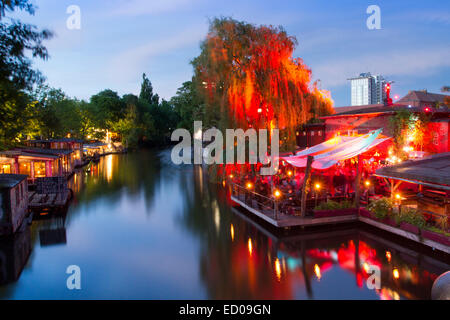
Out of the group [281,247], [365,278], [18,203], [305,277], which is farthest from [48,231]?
[365,278]

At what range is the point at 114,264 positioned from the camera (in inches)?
451

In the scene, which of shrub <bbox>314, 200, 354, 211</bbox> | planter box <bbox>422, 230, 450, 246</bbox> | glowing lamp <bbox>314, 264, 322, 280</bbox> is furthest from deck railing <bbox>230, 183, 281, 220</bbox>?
planter box <bbox>422, 230, 450, 246</bbox>

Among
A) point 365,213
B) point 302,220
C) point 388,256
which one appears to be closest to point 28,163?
point 302,220

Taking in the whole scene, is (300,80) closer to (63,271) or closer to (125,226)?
(125,226)

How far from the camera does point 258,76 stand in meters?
20.6

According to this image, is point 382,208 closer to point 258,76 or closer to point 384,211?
point 384,211

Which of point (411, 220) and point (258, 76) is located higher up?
point (258, 76)

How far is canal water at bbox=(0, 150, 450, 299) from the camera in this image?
361 inches

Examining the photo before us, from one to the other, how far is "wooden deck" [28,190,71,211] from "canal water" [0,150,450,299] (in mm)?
727

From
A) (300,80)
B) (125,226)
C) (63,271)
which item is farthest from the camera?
(300,80)

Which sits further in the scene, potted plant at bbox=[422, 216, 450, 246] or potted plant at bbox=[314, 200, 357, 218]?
potted plant at bbox=[314, 200, 357, 218]

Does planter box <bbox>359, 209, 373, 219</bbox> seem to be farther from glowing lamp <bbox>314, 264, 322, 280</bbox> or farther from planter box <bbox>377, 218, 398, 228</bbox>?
glowing lamp <bbox>314, 264, 322, 280</bbox>

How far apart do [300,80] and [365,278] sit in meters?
14.0

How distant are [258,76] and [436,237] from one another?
44.8ft
